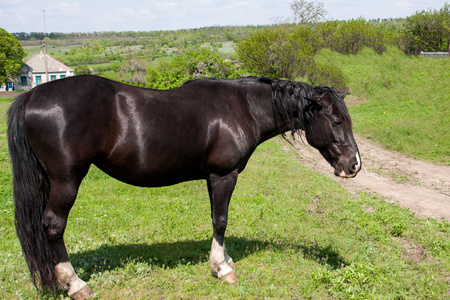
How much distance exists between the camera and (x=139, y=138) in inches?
139

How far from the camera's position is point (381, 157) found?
428 inches

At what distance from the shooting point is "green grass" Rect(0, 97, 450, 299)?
387cm

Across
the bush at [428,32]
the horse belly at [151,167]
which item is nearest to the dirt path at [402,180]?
the horse belly at [151,167]

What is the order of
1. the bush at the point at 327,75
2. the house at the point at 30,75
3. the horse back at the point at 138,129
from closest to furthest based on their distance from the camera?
1. the horse back at the point at 138,129
2. the bush at the point at 327,75
3. the house at the point at 30,75

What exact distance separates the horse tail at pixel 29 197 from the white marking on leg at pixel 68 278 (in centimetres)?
6

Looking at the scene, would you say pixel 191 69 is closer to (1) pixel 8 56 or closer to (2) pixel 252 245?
(2) pixel 252 245

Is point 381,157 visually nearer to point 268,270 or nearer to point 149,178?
point 268,270

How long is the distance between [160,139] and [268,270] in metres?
2.00

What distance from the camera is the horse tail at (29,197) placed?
3.36 meters

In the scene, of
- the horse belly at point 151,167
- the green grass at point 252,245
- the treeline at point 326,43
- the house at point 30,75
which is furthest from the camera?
the house at point 30,75

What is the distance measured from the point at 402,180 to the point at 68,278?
764 cm

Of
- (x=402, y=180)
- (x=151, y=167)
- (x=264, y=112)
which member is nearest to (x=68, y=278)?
(x=151, y=167)

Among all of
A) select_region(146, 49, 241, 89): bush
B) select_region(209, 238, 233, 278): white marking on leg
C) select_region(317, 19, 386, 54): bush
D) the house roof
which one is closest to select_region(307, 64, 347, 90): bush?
select_region(317, 19, 386, 54): bush

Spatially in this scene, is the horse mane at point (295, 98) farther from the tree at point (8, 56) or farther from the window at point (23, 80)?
the window at point (23, 80)
